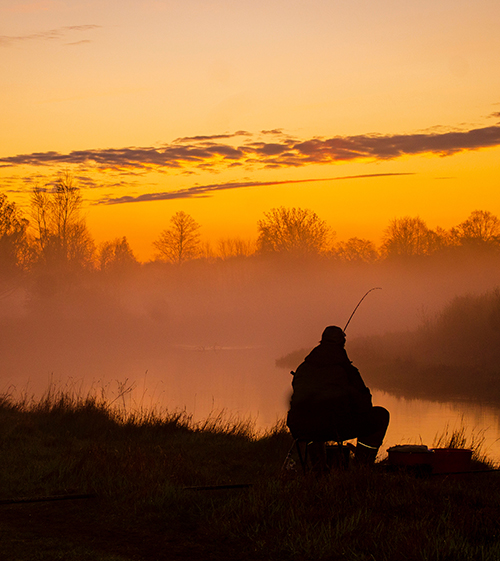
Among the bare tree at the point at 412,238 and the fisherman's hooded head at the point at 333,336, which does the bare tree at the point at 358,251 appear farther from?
the fisherman's hooded head at the point at 333,336

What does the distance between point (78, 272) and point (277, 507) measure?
45.8m

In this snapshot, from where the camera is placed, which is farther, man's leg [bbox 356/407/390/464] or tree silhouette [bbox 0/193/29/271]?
tree silhouette [bbox 0/193/29/271]

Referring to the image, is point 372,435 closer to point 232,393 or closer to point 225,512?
point 225,512

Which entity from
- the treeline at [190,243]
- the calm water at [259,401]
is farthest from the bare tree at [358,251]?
the calm water at [259,401]

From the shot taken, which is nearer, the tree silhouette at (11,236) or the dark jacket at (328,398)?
the dark jacket at (328,398)

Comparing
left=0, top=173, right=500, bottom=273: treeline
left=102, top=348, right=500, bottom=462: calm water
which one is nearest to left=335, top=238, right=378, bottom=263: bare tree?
left=0, top=173, right=500, bottom=273: treeline

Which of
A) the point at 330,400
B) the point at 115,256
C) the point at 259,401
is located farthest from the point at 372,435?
the point at 115,256

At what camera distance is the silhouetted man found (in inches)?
271

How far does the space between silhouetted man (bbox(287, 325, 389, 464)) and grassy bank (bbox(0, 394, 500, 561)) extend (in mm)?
466

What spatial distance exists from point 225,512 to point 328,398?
1.54 m

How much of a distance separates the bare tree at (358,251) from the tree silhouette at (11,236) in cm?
3736

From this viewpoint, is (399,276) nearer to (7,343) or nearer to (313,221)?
(313,221)

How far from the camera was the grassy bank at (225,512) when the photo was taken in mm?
5398

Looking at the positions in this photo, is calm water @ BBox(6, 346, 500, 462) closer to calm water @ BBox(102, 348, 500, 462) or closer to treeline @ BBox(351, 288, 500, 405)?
calm water @ BBox(102, 348, 500, 462)
